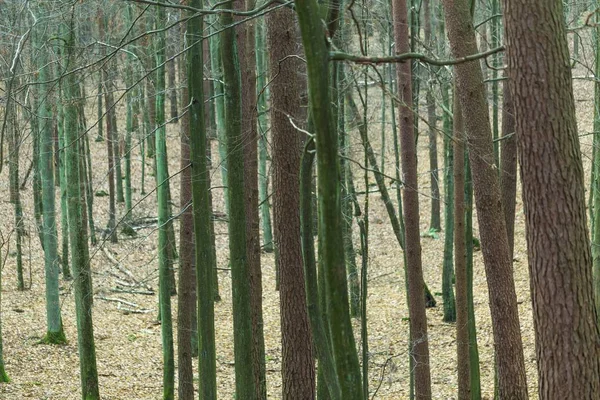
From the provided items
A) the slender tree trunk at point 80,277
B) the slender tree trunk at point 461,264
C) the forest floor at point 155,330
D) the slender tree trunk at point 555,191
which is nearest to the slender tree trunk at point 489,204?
the forest floor at point 155,330

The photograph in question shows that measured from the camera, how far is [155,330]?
1891cm

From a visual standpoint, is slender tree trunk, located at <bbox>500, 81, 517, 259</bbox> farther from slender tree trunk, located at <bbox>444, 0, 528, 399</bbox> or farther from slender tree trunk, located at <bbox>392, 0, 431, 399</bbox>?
slender tree trunk, located at <bbox>444, 0, 528, 399</bbox>

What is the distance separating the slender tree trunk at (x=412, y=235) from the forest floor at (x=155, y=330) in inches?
19.5

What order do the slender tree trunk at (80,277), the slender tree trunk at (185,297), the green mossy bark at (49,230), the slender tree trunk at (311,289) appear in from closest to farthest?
the slender tree trunk at (311,289), the slender tree trunk at (185,297), the slender tree trunk at (80,277), the green mossy bark at (49,230)

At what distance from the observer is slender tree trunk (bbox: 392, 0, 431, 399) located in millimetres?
11312

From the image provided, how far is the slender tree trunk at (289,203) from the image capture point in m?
8.77

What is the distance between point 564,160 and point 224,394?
34.3 feet

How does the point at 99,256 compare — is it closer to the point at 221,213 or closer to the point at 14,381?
the point at 221,213

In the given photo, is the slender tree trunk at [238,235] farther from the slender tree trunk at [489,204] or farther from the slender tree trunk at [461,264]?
the slender tree trunk at [461,264]

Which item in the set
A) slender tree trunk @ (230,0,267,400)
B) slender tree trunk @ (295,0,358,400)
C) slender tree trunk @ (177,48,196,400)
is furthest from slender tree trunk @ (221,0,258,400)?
slender tree trunk @ (295,0,358,400)

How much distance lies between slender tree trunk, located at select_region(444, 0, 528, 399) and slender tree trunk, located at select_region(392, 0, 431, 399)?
7.10ft

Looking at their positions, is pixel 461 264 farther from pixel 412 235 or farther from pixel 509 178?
pixel 509 178

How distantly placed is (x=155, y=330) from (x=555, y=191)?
1483 cm

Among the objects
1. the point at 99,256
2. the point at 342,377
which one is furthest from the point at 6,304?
the point at 342,377
